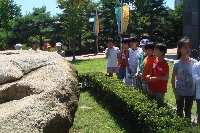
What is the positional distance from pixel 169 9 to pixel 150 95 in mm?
31484

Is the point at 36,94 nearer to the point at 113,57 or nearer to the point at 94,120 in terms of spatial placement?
the point at 94,120

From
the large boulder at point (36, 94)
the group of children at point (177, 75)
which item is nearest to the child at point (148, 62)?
the group of children at point (177, 75)

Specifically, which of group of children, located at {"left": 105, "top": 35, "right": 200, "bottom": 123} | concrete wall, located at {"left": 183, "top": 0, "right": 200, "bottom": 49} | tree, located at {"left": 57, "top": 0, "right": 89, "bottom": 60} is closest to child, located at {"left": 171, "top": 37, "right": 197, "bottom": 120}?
group of children, located at {"left": 105, "top": 35, "right": 200, "bottom": 123}

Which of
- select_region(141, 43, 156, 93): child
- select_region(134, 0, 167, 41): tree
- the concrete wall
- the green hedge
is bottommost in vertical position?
the green hedge

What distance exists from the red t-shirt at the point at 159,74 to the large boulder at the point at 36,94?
142 cm

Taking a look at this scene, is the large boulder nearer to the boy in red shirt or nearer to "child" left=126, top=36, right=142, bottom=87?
the boy in red shirt

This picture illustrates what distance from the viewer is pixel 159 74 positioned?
517cm

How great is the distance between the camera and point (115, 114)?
6.54 m

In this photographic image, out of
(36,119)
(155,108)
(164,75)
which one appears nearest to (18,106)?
(36,119)

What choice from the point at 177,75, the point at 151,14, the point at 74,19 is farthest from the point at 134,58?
the point at 151,14

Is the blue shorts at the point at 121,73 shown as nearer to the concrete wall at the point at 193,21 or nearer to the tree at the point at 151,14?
the concrete wall at the point at 193,21

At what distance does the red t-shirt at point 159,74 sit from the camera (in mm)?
5156

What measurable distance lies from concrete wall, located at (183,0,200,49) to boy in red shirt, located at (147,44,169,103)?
10035 millimetres

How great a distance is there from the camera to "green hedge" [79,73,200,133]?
3.93m
